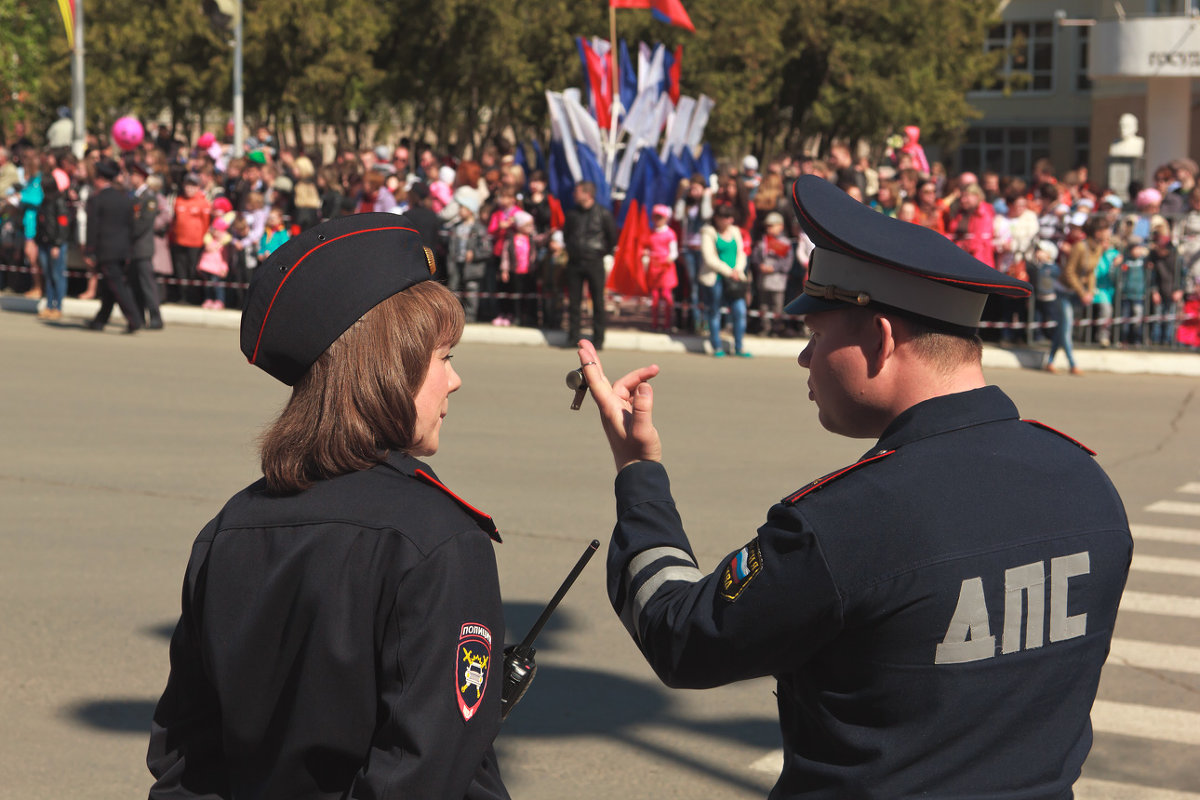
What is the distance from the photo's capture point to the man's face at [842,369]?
225 centimetres

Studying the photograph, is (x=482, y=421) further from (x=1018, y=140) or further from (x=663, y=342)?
(x=1018, y=140)

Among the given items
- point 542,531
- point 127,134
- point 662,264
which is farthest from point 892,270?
point 127,134

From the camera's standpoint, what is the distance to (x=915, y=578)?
80.3 inches

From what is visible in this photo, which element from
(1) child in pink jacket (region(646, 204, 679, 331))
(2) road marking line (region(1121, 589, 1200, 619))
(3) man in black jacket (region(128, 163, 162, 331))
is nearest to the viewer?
(2) road marking line (region(1121, 589, 1200, 619))

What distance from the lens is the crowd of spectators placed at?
1702 centimetres

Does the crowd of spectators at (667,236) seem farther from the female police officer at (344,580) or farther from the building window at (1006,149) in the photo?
the building window at (1006,149)

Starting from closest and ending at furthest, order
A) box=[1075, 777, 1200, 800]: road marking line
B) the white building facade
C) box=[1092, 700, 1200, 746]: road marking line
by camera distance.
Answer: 1. box=[1075, 777, 1200, 800]: road marking line
2. box=[1092, 700, 1200, 746]: road marking line
3. the white building facade

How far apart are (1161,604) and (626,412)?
5.46 metres

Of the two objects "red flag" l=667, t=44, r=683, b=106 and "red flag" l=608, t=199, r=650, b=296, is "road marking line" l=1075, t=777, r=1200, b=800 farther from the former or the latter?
"red flag" l=667, t=44, r=683, b=106

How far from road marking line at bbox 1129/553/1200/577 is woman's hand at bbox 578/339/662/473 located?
597 cm

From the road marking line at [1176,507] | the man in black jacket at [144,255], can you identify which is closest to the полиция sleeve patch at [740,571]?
the road marking line at [1176,507]

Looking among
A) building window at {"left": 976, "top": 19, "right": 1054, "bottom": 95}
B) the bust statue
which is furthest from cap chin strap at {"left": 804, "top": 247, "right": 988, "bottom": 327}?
building window at {"left": 976, "top": 19, "right": 1054, "bottom": 95}

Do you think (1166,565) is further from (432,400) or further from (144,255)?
(144,255)

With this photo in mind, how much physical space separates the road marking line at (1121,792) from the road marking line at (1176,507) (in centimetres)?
473
